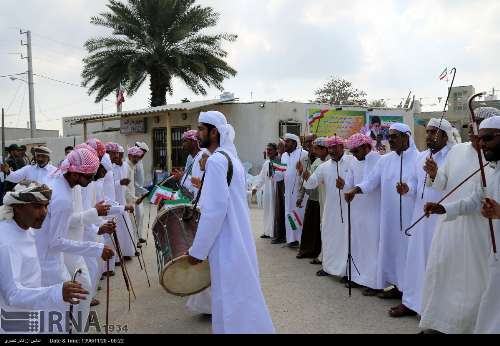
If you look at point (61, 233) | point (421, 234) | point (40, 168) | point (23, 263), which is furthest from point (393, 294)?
point (40, 168)

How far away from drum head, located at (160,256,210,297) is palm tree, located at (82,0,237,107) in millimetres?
17189

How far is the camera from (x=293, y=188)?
9.28m

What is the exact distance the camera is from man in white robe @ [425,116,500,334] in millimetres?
3564

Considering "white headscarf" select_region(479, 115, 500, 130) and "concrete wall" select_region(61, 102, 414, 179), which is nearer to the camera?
"white headscarf" select_region(479, 115, 500, 130)

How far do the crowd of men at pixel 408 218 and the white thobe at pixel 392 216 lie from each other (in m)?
0.01

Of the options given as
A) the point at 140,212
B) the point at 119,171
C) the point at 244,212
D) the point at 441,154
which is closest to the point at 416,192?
the point at 441,154

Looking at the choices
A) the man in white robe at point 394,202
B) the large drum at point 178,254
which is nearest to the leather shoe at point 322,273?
the man in white robe at point 394,202

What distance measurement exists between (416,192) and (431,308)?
157cm

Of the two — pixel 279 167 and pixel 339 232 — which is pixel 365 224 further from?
pixel 279 167

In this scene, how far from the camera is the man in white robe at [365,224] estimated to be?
629 centimetres

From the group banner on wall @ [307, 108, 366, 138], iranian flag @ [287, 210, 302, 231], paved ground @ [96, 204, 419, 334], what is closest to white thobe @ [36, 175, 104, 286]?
paved ground @ [96, 204, 419, 334]

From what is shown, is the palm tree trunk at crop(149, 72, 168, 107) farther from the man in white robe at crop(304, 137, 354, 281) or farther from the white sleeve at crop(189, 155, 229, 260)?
the white sleeve at crop(189, 155, 229, 260)

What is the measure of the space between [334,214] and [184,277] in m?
3.42

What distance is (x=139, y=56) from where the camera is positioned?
20.8m
